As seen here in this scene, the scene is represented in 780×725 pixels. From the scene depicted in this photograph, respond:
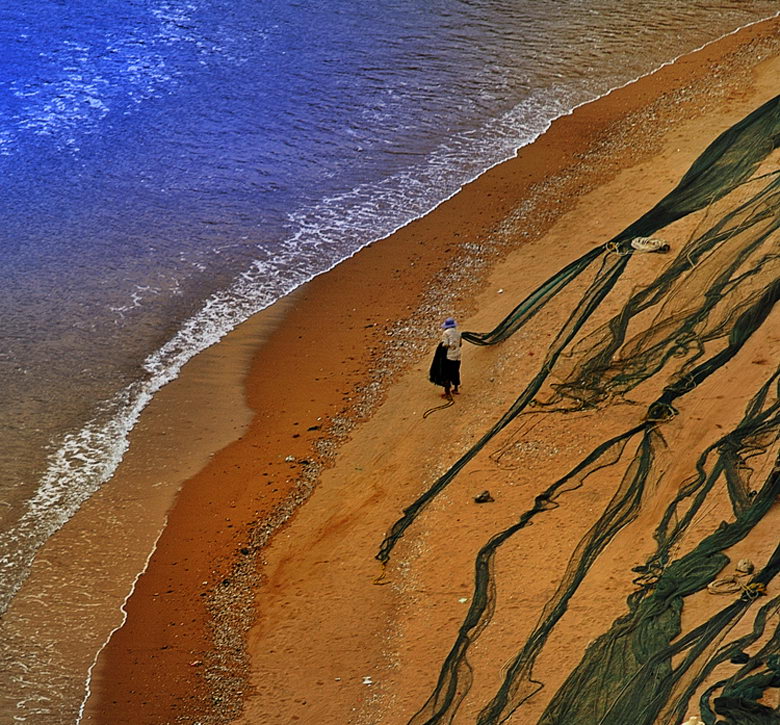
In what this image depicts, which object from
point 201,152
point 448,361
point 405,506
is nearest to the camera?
point 405,506

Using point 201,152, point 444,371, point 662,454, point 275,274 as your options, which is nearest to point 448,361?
point 444,371

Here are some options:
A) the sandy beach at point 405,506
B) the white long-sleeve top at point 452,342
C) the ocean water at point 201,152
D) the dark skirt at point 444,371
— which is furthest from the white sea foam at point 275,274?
the white long-sleeve top at point 452,342

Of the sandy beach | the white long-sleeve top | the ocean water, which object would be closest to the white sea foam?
the ocean water

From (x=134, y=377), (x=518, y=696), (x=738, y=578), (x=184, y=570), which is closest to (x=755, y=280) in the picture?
(x=738, y=578)

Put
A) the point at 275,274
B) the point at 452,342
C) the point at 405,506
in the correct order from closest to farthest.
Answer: the point at 405,506 → the point at 452,342 → the point at 275,274

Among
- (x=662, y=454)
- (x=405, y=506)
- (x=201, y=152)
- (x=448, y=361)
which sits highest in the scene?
(x=662, y=454)

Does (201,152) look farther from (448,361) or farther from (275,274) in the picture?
(448,361)

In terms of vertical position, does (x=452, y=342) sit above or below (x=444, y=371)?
above
